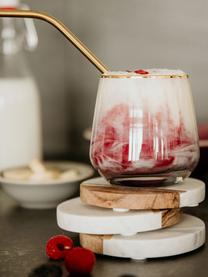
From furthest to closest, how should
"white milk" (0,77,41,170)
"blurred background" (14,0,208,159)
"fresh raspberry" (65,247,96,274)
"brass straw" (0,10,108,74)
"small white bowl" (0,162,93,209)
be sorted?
"blurred background" (14,0,208,159)
"white milk" (0,77,41,170)
"small white bowl" (0,162,93,209)
"brass straw" (0,10,108,74)
"fresh raspberry" (65,247,96,274)

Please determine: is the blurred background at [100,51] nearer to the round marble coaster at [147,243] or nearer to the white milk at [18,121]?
the white milk at [18,121]

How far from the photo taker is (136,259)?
2.14ft

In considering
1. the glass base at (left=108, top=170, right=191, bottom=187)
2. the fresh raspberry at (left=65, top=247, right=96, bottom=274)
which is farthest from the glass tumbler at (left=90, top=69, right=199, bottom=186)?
the fresh raspberry at (left=65, top=247, right=96, bottom=274)

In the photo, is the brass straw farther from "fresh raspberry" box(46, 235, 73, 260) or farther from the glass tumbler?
"fresh raspberry" box(46, 235, 73, 260)

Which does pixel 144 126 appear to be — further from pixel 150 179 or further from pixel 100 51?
pixel 100 51

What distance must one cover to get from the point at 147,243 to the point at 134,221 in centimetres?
3

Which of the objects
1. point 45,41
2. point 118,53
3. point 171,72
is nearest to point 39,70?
point 45,41

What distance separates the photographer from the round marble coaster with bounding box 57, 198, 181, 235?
0.65m

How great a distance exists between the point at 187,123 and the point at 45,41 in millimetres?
870

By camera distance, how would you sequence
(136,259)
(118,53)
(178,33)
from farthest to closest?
(118,53) < (178,33) < (136,259)

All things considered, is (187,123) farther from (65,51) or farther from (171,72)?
(65,51)

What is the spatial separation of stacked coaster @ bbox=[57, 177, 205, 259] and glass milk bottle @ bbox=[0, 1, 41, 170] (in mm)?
489

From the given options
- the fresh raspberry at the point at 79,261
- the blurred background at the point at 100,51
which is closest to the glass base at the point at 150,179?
the fresh raspberry at the point at 79,261

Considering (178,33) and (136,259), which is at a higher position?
(178,33)
